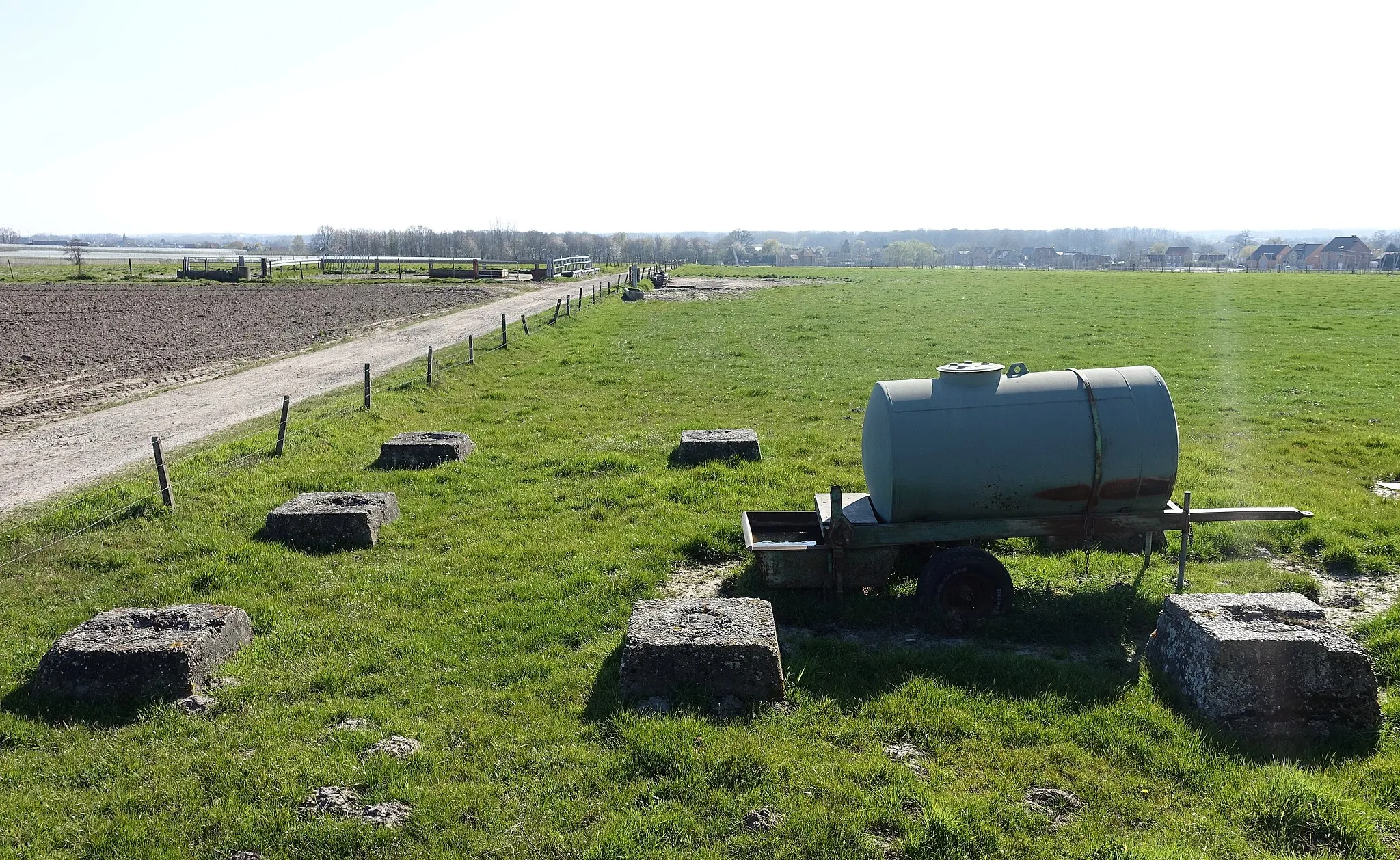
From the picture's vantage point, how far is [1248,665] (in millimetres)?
6758

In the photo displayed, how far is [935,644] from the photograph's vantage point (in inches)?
332

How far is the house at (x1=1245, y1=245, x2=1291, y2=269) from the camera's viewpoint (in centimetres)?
17700

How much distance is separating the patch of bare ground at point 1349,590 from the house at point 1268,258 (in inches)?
7248

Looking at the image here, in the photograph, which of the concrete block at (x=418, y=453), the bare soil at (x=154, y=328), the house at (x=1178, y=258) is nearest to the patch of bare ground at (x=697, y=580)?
the concrete block at (x=418, y=453)

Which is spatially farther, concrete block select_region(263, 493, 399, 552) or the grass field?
concrete block select_region(263, 493, 399, 552)

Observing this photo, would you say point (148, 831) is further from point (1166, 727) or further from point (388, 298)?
point (388, 298)

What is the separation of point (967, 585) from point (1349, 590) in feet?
14.1

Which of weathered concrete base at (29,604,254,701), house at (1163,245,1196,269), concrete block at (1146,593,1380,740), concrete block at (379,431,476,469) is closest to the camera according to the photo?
concrete block at (1146,593,1380,740)

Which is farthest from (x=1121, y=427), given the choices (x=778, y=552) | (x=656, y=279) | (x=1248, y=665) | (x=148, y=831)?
(x=656, y=279)

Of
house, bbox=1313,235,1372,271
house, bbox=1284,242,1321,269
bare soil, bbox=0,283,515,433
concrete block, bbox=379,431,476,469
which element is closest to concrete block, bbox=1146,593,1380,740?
concrete block, bbox=379,431,476,469

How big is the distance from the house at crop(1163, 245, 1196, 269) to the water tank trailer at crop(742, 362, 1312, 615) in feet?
580

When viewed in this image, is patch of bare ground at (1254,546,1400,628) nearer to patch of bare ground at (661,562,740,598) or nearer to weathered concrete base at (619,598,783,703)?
weathered concrete base at (619,598,783,703)

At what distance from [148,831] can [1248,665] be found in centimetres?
754

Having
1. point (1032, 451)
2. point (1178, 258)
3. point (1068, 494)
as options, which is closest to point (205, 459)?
point (1032, 451)
